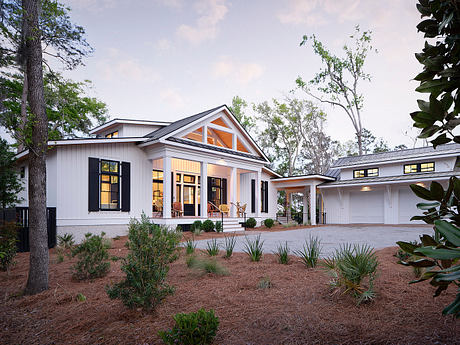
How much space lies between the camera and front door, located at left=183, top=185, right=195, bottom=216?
1738cm

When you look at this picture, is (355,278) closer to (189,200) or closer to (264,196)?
(189,200)

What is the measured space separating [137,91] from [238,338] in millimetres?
19367

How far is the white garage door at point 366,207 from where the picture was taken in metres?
19.3

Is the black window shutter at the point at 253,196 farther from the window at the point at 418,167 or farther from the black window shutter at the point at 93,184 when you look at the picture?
the black window shutter at the point at 93,184

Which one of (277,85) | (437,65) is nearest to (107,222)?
(437,65)

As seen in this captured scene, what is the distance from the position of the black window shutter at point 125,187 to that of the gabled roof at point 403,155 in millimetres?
14895

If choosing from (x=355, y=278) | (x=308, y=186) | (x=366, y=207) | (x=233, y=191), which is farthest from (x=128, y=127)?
(x=366, y=207)

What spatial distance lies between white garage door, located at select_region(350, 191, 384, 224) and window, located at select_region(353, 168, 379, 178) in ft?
4.18

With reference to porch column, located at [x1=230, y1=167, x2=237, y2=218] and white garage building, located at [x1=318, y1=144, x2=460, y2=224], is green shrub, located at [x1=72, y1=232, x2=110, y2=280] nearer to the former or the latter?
porch column, located at [x1=230, y1=167, x2=237, y2=218]

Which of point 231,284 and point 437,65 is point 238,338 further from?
point 437,65

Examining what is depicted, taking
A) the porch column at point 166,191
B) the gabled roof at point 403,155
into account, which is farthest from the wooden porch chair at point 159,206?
the gabled roof at point 403,155

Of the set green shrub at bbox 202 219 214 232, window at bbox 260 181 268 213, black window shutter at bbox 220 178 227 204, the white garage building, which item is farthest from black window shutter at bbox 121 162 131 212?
the white garage building

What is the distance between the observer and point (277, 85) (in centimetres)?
2980

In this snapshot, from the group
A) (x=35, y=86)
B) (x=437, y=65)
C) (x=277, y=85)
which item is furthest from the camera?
(x=277, y=85)
